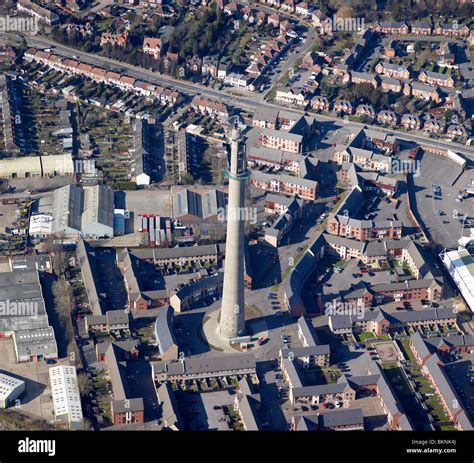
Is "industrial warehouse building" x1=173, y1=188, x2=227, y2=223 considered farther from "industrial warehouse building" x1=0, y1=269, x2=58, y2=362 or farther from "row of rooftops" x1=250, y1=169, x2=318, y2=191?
"industrial warehouse building" x1=0, y1=269, x2=58, y2=362

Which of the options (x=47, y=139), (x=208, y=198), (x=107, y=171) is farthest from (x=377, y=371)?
→ (x=47, y=139)

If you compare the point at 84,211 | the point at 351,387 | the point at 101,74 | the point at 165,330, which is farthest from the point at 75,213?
the point at 351,387

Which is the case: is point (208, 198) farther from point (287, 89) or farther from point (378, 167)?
point (287, 89)

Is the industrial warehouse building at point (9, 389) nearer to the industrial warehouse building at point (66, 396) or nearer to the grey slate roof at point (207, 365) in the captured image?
the industrial warehouse building at point (66, 396)

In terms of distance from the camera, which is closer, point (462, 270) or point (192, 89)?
point (462, 270)

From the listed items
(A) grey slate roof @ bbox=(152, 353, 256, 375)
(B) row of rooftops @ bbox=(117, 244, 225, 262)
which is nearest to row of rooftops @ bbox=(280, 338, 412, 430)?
(A) grey slate roof @ bbox=(152, 353, 256, 375)

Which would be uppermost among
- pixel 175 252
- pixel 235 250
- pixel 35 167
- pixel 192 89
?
pixel 235 250

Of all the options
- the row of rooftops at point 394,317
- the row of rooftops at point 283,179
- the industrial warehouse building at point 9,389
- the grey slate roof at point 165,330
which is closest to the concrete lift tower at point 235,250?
the grey slate roof at point 165,330

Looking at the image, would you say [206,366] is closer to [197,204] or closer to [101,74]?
[197,204]
